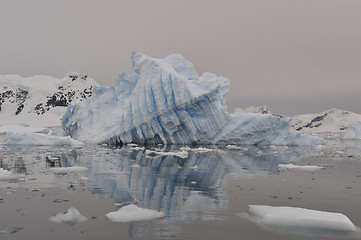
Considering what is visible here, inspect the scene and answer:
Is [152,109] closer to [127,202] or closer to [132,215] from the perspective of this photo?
[127,202]

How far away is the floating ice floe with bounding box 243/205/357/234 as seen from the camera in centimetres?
493

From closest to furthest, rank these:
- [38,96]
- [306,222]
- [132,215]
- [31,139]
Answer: [306,222] → [132,215] → [31,139] → [38,96]

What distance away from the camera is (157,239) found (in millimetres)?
4281

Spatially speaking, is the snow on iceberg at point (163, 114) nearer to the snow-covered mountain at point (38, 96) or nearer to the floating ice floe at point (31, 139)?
the floating ice floe at point (31, 139)

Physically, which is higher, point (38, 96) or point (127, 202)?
point (38, 96)

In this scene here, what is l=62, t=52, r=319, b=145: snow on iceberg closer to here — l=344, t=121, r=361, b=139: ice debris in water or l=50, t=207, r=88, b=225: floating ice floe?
l=50, t=207, r=88, b=225: floating ice floe

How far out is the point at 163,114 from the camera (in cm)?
2500

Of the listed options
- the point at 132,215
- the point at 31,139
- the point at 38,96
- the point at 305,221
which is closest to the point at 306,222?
the point at 305,221

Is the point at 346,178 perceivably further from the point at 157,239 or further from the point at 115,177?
the point at 157,239

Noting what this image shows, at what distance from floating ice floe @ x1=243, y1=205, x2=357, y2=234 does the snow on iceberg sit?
63.2ft

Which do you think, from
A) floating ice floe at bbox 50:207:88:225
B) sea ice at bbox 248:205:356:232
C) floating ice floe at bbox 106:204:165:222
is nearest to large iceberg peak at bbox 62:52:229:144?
floating ice floe at bbox 106:204:165:222

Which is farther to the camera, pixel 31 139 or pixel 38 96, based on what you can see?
pixel 38 96

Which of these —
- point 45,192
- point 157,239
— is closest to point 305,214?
point 157,239

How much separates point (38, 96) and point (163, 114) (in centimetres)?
9599
